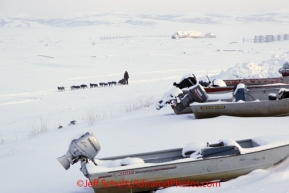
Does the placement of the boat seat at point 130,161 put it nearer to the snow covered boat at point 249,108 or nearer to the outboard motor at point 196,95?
the snow covered boat at point 249,108

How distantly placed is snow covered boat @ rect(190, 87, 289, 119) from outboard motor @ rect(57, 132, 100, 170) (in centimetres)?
447

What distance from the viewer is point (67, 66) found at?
1387 inches

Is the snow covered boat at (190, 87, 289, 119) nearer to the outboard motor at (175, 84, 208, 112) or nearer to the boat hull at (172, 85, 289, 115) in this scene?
the outboard motor at (175, 84, 208, 112)

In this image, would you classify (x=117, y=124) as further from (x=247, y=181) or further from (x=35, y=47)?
(x=35, y=47)

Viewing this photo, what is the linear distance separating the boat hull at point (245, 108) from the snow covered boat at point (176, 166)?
358 cm

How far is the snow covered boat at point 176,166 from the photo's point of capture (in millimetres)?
5844

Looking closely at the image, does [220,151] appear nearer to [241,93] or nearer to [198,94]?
[198,94]

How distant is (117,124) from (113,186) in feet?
17.3

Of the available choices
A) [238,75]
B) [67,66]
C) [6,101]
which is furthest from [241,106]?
[67,66]

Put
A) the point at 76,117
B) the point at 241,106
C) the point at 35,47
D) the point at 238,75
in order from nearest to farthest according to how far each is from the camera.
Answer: the point at 241,106 → the point at 76,117 → the point at 238,75 → the point at 35,47

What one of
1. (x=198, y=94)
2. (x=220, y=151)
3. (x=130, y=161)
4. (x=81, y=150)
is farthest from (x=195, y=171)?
(x=198, y=94)

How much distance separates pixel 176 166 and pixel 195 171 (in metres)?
0.30

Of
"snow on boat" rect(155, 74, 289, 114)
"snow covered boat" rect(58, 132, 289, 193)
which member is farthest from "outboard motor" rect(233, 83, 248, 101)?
"snow covered boat" rect(58, 132, 289, 193)

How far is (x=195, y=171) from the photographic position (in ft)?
19.9
